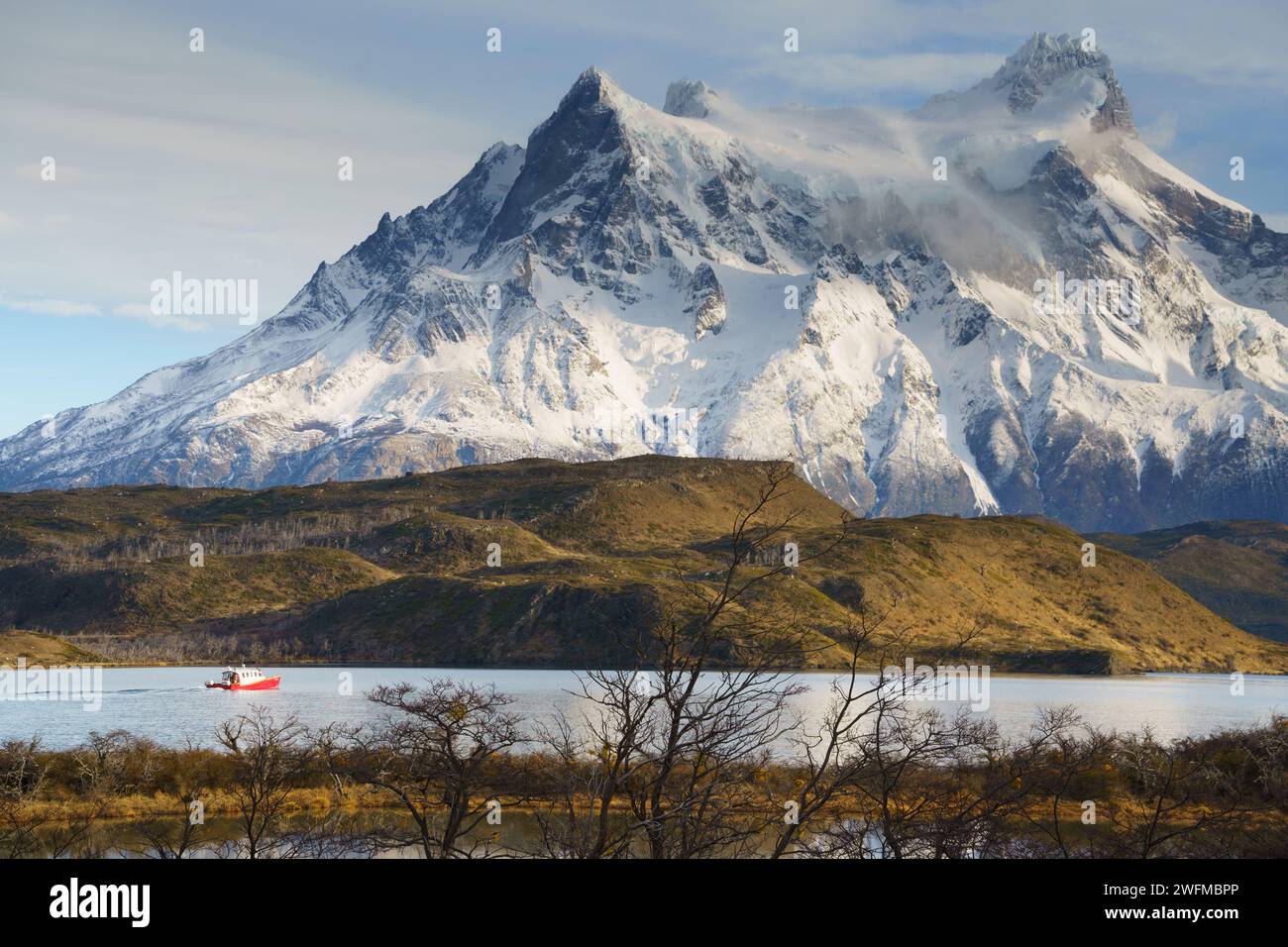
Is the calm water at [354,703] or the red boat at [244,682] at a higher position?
the red boat at [244,682]

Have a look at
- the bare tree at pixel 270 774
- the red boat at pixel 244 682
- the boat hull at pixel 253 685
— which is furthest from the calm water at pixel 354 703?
the bare tree at pixel 270 774

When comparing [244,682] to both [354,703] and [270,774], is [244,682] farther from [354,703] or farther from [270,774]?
[270,774]

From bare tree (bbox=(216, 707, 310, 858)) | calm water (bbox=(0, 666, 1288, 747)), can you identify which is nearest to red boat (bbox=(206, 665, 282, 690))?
calm water (bbox=(0, 666, 1288, 747))

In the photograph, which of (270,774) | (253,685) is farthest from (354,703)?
(270,774)

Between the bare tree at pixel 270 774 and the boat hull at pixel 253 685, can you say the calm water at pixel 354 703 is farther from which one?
the bare tree at pixel 270 774
